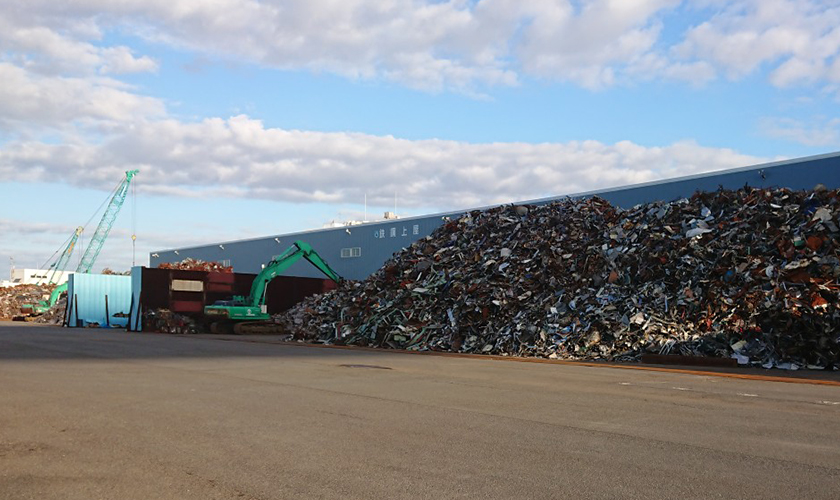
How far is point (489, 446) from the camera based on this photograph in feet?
24.1

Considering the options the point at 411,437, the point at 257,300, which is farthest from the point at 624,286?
the point at 257,300

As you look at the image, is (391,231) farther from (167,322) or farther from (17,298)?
(17,298)

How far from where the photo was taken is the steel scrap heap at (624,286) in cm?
1908

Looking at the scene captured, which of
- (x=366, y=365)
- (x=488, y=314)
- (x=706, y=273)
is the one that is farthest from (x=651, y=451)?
(x=488, y=314)

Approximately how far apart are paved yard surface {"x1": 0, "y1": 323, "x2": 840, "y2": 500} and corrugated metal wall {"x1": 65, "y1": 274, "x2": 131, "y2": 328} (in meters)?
39.2

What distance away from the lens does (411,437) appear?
7777mm

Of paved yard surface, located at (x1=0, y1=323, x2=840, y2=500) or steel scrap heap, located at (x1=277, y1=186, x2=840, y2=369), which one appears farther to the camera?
steel scrap heap, located at (x1=277, y1=186, x2=840, y2=369)

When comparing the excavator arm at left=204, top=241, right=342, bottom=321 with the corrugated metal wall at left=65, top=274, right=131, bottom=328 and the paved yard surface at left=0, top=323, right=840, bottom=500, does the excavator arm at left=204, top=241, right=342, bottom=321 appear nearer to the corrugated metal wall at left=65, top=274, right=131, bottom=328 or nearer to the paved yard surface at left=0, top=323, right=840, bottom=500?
the corrugated metal wall at left=65, top=274, right=131, bottom=328

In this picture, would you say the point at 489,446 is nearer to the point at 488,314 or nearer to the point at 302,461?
the point at 302,461

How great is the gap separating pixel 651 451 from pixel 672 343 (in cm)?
1356

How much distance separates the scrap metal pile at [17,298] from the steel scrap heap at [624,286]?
54.1m

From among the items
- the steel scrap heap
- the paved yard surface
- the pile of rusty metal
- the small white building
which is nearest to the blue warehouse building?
the steel scrap heap

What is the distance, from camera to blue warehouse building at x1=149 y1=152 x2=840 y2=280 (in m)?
30.2

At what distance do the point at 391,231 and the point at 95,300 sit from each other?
21.3 m
